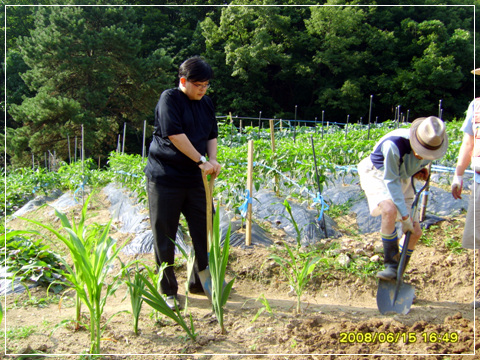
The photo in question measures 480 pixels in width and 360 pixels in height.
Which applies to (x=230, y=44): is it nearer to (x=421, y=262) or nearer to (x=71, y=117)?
(x=71, y=117)

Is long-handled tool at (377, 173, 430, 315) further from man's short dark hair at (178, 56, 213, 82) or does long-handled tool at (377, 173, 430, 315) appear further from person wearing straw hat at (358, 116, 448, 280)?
man's short dark hair at (178, 56, 213, 82)

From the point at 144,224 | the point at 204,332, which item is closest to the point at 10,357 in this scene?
the point at 204,332

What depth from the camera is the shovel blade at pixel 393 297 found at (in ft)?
8.59

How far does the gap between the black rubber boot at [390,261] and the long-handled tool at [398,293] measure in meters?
0.04

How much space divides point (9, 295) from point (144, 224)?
1880 millimetres

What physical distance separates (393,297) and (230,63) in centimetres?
2385

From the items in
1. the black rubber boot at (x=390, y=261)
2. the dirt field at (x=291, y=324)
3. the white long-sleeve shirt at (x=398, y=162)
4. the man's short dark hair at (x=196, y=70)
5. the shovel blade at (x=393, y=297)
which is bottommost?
the dirt field at (x=291, y=324)

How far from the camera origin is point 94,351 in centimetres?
199

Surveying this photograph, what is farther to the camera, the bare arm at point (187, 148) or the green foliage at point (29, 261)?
the green foliage at point (29, 261)

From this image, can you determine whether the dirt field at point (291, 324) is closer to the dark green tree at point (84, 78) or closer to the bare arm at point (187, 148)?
the bare arm at point (187, 148)

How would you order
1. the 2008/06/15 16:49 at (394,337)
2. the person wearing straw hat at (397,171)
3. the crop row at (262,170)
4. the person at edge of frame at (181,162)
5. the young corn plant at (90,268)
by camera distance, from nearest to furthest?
the young corn plant at (90,268) → the 2008/06/15 16:49 at (394,337) → the person wearing straw hat at (397,171) → the person at edge of frame at (181,162) → the crop row at (262,170)

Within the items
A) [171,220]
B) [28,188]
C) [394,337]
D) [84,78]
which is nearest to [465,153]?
[394,337]

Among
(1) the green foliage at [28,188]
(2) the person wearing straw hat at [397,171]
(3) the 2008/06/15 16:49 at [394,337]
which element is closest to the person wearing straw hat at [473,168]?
(2) the person wearing straw hat at [397,171]

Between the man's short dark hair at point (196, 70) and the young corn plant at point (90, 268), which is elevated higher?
the man's short dark hair at point (196, 70)
